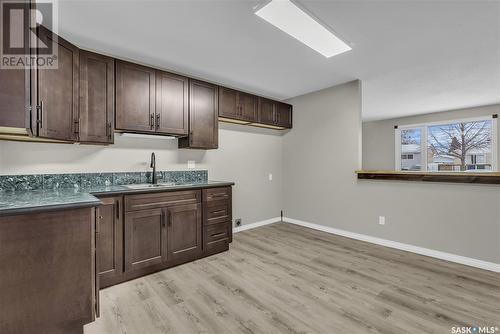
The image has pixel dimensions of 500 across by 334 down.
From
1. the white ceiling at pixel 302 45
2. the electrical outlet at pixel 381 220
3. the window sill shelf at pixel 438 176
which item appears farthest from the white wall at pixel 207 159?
the electrical outlet at pixel 381 220

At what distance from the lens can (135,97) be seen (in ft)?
9.08

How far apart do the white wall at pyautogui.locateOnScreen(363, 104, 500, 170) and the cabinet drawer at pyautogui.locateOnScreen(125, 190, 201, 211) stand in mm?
6208

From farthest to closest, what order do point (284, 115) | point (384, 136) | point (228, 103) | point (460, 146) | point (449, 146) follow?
point (384, 136), point (449, 146), point (460, 146), point (284, 115), point (228, 103)

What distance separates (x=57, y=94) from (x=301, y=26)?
238cm

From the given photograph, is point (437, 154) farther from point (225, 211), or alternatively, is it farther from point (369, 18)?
point (225, 211)

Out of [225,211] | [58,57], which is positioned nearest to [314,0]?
[58,57]

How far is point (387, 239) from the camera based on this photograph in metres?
3.45

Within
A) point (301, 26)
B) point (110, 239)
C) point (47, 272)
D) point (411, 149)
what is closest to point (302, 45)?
point (301, 26)

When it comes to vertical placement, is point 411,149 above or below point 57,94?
below

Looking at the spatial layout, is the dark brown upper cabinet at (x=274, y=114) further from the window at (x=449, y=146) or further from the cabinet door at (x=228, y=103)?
the window at (x=449, y=146)

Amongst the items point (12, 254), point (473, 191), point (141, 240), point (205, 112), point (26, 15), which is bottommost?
point (141, 240)

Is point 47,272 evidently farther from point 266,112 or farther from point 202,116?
point 266,112

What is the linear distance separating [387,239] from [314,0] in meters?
3.27

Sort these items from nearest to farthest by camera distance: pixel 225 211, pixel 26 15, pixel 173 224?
pixel 26 15 < pixel 173 224 < pixel 225 211
